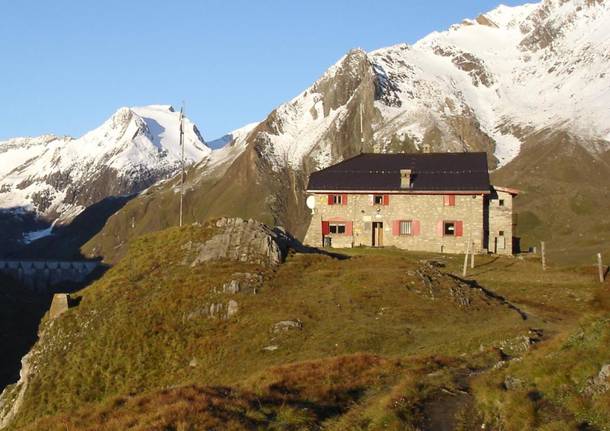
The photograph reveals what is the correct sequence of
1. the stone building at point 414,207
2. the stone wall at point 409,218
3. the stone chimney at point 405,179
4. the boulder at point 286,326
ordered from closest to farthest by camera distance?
the boulder at point 286,326 → the stone wall at point 409,218 → the stone building at point 414,207 → the stone chimney at point 405,179

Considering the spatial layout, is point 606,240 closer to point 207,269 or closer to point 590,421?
point 207,269

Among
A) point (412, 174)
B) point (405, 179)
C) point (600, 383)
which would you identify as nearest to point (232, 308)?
point (600, 383)

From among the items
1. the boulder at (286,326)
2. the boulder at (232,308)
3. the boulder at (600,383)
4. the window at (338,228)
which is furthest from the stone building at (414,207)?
the boulder at (600,383)

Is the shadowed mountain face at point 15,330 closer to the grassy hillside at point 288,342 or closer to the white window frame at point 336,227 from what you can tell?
the white window frame at point 336,227

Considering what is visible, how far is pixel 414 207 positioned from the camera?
73.4m

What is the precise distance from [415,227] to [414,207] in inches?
78.5

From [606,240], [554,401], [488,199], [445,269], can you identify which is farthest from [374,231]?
[606,240]

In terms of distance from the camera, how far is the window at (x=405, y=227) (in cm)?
7350

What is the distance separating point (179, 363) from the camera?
123ft

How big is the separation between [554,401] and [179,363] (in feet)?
76.2

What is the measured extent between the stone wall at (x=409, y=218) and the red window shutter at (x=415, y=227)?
0.22 meters

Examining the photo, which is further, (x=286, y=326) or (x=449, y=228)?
(x=449, y=228)

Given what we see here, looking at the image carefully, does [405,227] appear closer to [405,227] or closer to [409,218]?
[405,227]

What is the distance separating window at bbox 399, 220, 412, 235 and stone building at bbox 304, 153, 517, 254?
0.23 ft
